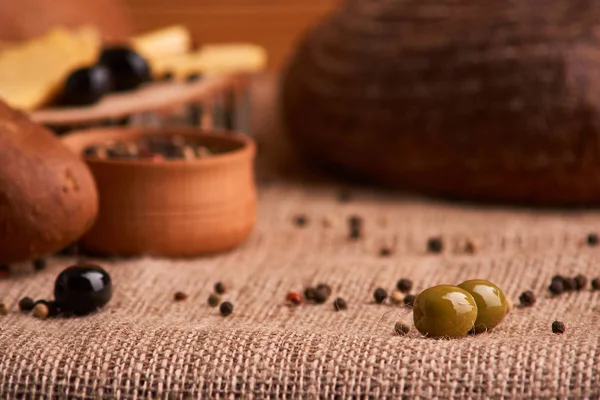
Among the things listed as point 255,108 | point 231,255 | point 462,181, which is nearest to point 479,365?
point 231,255

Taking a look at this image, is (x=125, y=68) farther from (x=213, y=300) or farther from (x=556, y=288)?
(x=556, y=288)

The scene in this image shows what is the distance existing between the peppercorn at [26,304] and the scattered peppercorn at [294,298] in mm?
276

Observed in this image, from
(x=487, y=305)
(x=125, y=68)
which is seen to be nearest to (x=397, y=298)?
(x=487, y=305)

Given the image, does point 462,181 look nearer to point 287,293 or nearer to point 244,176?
point 244,176

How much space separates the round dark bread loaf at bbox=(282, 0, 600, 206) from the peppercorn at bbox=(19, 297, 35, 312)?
751 mm

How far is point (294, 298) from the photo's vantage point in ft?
3.42

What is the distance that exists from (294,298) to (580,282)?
328 millimetres

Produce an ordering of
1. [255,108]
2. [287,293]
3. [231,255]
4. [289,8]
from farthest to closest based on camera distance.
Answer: [289,8], [255,108], [231,255], [287,293]

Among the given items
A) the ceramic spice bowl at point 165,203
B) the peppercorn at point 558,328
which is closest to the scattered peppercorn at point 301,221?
the ceramic spice bowl at point 165,203

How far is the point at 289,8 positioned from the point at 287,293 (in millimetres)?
1437

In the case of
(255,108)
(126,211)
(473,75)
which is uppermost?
(473,75)

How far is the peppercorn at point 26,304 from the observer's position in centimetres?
99

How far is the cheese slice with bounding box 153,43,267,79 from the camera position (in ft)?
5.38

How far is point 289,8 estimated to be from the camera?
2.39 m
